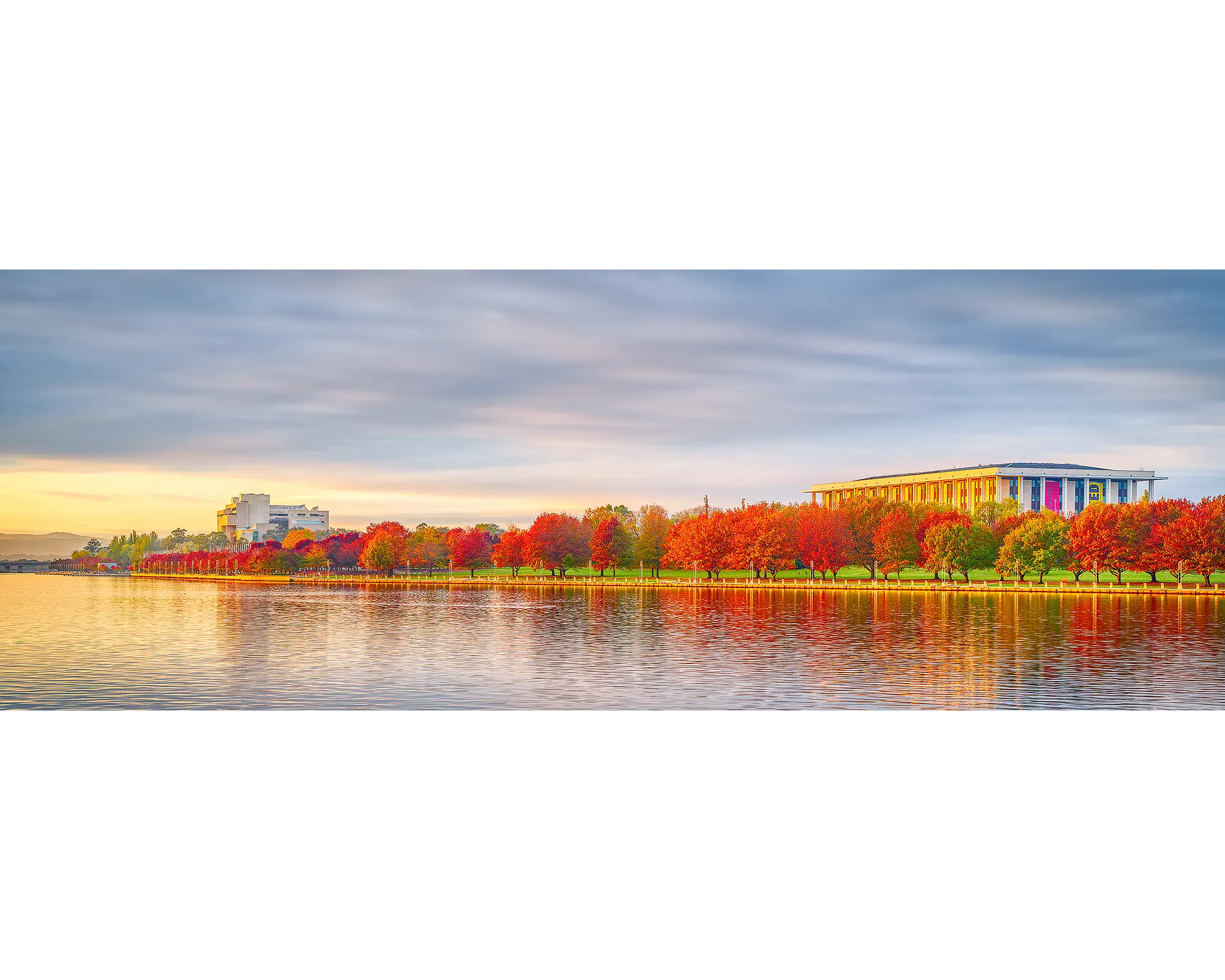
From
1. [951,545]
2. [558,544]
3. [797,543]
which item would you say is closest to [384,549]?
[558,544]

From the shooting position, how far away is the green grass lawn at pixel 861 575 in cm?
4625

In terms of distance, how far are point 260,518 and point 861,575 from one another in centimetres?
3263

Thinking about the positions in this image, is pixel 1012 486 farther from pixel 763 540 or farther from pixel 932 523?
pixel 763 540

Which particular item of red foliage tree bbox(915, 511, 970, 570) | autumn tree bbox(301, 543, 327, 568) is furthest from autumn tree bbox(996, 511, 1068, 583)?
autumn tree bbox(301, 543, 327, 568)

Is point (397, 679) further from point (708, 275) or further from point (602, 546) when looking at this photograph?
point (602, 546)

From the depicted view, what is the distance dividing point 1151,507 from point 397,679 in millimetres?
37017

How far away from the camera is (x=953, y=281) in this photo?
76.1 ft

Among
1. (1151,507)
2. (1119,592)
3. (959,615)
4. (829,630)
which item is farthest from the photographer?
(1151,507)

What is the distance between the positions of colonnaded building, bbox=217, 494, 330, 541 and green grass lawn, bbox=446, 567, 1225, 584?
2171 cm

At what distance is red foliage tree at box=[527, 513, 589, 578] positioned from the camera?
6294 cm

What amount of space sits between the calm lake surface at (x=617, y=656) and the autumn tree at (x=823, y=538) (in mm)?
18111

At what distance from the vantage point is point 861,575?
5816 centimetres

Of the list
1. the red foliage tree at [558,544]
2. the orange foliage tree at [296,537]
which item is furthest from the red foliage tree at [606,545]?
the orange foliage tree at [296,537]
